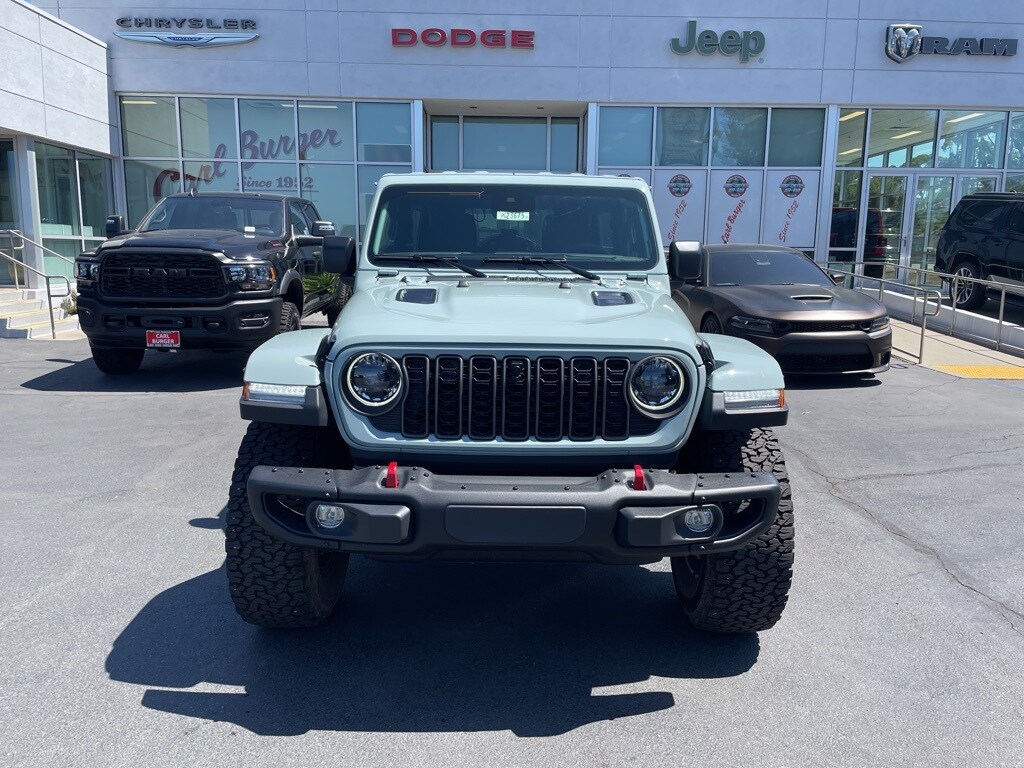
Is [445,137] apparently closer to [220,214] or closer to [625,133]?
[625,133]

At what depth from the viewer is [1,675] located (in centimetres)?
311

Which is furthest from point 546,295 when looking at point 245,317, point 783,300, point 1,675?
point 783,300

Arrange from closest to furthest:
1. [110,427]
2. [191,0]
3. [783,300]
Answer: [110,427], [783,300], [191,0]

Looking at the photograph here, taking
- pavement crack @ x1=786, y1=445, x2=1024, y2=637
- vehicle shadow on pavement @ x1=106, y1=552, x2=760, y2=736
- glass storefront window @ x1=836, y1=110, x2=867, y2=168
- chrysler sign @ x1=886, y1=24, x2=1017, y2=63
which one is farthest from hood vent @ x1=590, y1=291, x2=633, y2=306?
chrysler sign @ x1=886, y1=24, x2=1017, y2=63

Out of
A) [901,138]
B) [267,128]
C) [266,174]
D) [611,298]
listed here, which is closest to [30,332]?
[266,174]

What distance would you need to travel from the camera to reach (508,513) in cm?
269

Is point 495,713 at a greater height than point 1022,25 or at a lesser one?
lesser

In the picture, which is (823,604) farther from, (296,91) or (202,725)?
(296,91)

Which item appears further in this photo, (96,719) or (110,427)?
(110,427)

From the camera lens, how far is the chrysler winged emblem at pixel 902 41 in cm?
1766

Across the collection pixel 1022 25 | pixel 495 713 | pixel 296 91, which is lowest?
pixel 495 713

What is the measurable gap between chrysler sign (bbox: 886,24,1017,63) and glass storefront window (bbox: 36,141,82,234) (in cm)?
1716

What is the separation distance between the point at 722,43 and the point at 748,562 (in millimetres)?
16940

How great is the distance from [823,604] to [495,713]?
68.6 inches
